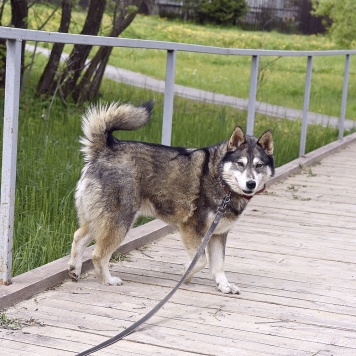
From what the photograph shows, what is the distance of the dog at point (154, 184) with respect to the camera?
15.7ft

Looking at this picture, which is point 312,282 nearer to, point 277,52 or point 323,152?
point 277,52

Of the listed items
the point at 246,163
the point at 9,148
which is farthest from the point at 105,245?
the point at 246,163

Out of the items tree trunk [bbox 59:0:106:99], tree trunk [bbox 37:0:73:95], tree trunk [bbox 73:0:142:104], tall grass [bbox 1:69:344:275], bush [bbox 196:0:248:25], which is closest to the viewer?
tall grass [bbox 1:69:344:275]

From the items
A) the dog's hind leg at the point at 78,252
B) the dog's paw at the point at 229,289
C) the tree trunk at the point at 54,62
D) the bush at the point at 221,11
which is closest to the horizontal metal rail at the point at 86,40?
the dog's hind leg at the point at 78,252

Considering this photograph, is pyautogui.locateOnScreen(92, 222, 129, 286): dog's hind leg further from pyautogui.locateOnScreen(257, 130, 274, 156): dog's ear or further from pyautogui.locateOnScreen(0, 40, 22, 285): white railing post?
pyautogui.locateOnScreen(257, 130, 274, 156): dog's ear

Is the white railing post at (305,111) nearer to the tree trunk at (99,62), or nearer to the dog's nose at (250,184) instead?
the tree trunk at (99,62)

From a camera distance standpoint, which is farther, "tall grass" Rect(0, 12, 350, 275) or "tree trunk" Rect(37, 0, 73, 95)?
"tree trunk" Rect(37, 0, 73, 95)

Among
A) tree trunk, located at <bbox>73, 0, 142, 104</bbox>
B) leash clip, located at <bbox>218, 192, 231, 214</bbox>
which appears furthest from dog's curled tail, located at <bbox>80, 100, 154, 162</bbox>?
tree trunk, located at <bbox>73, 0, 142, 104</bbox>

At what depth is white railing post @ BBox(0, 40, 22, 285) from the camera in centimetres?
431

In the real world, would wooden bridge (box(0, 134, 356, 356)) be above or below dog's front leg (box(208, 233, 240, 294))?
below

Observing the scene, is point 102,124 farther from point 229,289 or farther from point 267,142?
point 229,289

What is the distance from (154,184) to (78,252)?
60 cm

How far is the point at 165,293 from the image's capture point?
4824mm

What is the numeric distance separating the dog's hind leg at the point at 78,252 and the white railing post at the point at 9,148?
1.74 feet
